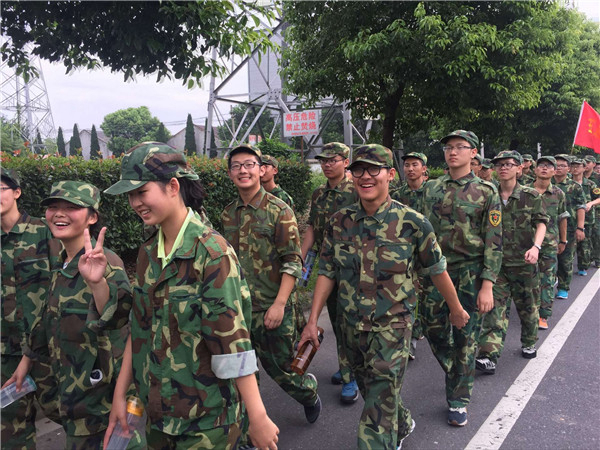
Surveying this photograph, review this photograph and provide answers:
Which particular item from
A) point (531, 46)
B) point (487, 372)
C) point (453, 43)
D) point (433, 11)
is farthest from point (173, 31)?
point (531, 46)

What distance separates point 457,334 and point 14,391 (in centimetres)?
296

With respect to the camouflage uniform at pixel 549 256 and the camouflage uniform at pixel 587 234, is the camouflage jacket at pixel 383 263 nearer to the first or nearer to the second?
the camouflage uniform at pixel 549 256

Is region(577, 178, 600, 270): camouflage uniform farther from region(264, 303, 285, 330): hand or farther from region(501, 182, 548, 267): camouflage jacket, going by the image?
region(264, 303, 285, 330): hand

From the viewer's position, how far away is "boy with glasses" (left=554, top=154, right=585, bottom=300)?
7.48m

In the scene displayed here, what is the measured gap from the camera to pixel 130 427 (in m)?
2.07

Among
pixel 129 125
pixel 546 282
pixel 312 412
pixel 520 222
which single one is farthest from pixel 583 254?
pixel 129 125

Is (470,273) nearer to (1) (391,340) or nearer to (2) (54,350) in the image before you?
(1) (391,340)

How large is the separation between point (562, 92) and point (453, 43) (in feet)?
41.5

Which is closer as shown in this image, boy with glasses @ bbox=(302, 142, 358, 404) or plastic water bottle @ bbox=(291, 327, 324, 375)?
plastic water bottle @ bbox=(291, 327, 324, 375)

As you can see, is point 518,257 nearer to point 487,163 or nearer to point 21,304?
point 487,163

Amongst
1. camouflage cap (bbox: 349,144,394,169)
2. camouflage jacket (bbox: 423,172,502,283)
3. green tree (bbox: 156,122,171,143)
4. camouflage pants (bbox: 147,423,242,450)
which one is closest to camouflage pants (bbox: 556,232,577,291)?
camouflage jacket (bbox: 423,172,502,283)

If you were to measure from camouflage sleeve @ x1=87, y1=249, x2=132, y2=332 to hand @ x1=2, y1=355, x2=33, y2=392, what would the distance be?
57 centimetres

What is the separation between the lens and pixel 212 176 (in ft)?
23.7

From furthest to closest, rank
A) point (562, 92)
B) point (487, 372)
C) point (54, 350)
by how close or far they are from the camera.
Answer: point (562, 92) → point (487, 372) → point (54, 350)
